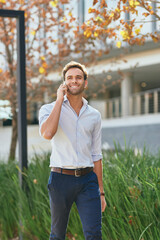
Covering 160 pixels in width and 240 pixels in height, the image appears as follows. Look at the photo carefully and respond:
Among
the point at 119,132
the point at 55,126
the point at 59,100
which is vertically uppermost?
the point at 59,100

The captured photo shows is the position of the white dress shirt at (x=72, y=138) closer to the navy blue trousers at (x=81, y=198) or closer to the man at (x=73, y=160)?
the man at (x=73, y=160)

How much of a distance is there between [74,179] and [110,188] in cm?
140

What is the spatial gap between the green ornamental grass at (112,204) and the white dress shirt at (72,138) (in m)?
0.72

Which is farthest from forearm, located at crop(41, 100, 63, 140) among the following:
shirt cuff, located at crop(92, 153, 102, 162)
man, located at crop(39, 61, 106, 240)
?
shirt cuff, located at crop(92, 153, 102, 162)

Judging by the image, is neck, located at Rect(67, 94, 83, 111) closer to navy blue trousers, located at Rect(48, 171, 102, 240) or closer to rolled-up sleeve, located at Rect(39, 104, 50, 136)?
rolled-up sleeve, located at Rect(39, 104, 50, 136)

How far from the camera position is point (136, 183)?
420 cm

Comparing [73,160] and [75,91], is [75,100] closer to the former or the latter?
[75,91]

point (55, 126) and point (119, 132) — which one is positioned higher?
point (55, 126)

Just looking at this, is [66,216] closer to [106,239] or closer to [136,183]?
[106,239]

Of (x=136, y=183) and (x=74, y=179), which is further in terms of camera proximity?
(x=136, y=183)

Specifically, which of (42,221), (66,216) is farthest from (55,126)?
(42,221)

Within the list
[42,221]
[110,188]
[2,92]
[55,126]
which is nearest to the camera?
[55,126]

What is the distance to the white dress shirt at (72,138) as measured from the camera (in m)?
3.18

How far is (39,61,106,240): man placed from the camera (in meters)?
3.14
